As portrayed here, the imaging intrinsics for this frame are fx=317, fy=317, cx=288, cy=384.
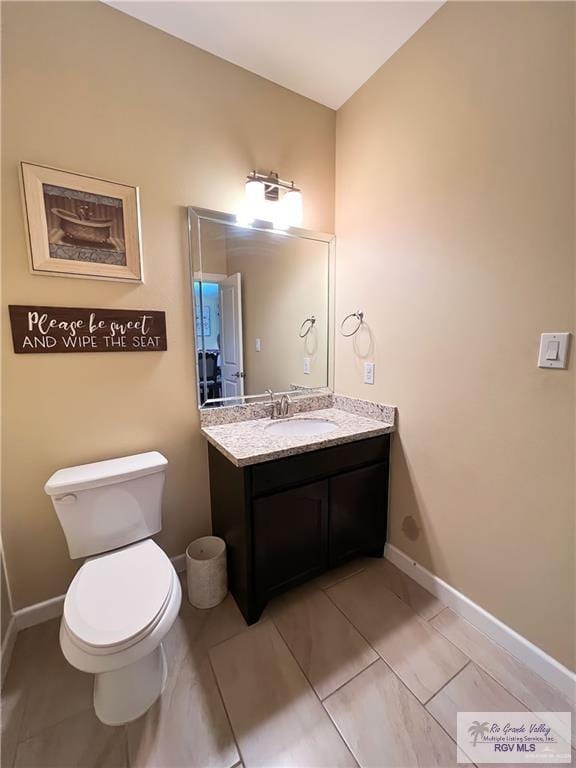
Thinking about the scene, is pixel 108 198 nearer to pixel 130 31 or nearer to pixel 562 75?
pixel 130 31

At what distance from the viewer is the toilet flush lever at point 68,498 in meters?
1.27

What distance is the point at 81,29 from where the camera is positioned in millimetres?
1300

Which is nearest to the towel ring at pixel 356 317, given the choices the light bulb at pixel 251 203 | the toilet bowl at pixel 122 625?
the light bulb at pixel 251 203

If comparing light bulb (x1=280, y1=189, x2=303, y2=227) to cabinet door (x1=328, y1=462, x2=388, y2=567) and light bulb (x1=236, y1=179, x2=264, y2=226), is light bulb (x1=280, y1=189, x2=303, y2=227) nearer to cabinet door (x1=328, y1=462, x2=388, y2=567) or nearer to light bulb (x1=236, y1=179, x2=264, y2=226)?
light bulb (x1=236, y1=179, x2=264, y2=226)

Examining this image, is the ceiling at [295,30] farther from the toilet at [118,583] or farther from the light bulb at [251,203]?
the toilet at [118,583]

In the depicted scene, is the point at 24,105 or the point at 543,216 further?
the point at 24,105

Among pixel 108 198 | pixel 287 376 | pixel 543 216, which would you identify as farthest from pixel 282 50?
pixel 287 376

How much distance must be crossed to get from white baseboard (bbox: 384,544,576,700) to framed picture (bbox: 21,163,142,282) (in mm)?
2055

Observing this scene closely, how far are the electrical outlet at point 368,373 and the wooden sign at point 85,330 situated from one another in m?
1.13

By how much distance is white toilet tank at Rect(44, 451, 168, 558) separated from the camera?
1291mm

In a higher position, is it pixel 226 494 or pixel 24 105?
pixel 24 105

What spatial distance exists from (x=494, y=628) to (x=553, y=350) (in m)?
1.21

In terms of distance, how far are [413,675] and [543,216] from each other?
5.84 feet

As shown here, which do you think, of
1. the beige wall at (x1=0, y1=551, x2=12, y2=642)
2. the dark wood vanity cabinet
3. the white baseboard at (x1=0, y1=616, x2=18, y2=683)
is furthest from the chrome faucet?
the white baseboard at (x1=0, y1=616, x2=18, y2=683)
